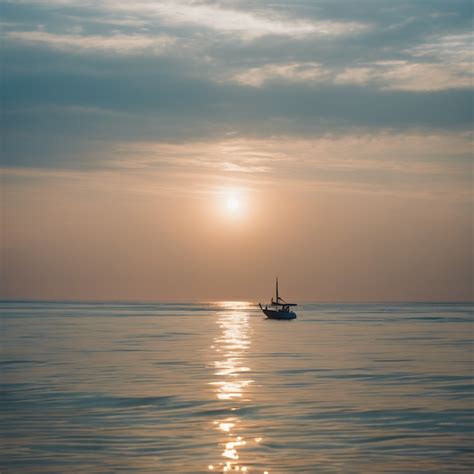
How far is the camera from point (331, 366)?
167 feet

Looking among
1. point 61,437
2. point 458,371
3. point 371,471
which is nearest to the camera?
point 371,471

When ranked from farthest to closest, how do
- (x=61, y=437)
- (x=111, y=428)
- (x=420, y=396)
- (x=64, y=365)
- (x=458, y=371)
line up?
(x=64, y=365) → (x=458, y=371) → (x=420, y=396) → (x=111, y=428) → (x=61, y=437)

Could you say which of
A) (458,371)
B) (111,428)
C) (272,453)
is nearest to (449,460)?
(272,453)

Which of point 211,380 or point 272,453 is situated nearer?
point 272,453

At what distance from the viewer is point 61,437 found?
2669cm

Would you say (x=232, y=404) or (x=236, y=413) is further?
(x=232, y=404)

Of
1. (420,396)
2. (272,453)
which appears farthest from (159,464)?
(420,396)

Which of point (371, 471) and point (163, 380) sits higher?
point (371, 471)

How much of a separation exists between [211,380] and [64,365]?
13376mm

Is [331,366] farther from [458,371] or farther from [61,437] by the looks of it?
[61,437]

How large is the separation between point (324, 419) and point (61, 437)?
1028 cm

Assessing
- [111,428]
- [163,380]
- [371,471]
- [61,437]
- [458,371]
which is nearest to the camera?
[371,471]

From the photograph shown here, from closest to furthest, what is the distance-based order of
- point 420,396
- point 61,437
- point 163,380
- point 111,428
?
1. point 61,437
2. point 111,428
3. point 420,396
4. point 163,380

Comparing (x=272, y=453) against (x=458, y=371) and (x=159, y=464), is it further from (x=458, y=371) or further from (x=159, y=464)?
(x=458, y=371)
